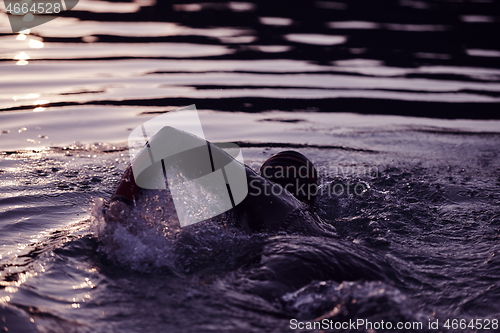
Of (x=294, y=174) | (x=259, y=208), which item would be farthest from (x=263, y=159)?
(x=259, y=208)

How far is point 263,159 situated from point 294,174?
221 cm

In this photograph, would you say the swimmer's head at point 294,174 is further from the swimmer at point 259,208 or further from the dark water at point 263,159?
the dark water at point 263,159

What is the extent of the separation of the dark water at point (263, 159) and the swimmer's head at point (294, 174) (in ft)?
1.33

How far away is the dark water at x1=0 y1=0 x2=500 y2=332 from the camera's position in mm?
3260

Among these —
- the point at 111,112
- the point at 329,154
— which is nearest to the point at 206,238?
the point at 329,154

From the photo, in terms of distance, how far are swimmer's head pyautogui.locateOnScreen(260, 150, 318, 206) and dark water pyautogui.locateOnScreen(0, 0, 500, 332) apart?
0.40m

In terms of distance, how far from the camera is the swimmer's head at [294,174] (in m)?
4.87

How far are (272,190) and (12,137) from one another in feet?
15.3

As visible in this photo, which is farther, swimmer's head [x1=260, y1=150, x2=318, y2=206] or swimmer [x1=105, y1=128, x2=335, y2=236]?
swimmer's head [x1=260, y1=150, x2=318, y2=206]

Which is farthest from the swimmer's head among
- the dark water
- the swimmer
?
the dark water

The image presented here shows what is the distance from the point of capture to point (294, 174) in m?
4.90

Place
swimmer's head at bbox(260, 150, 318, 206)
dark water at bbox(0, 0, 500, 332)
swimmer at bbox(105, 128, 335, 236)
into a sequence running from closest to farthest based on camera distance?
dark water at bbox(0, 0, 500, 332), swimmer at bbox(105, 128, 335, 236), swimmer's head at bbox(260, 150, 318, 206)

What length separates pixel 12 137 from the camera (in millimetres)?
7273

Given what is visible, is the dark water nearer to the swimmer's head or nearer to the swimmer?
the swimmer
